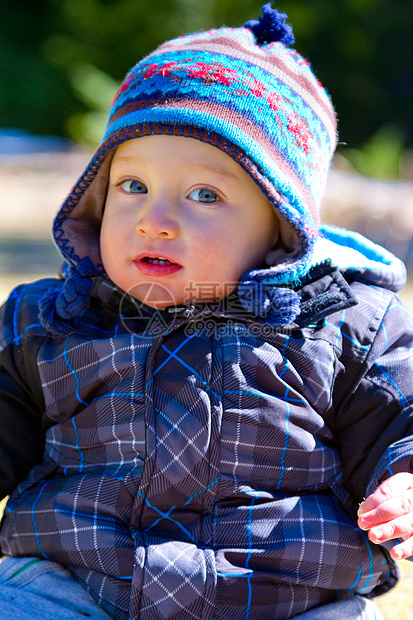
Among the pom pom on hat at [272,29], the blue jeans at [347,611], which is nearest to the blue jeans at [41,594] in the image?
the blue jeans at [347,611]

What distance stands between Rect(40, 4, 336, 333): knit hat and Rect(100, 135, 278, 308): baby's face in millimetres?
41

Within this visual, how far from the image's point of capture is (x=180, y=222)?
150 centimetres

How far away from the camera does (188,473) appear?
1.45 meters

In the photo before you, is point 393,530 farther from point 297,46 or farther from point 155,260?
point 297,46

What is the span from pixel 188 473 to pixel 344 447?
1.18ft

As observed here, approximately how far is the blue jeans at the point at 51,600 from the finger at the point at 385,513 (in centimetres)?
31

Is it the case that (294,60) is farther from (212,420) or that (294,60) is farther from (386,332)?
(212,420)

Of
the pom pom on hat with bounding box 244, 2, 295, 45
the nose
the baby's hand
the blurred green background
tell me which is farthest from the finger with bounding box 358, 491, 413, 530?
the blurred green background

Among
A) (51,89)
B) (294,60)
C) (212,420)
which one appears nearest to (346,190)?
(294,60)

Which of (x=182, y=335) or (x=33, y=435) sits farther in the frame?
(x=33, y=435)

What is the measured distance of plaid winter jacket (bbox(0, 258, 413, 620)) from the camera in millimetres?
1414

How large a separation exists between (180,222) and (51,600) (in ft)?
2.77

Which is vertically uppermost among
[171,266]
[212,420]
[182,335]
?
[171,266]

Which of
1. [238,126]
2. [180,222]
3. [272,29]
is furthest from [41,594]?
[272,29]
